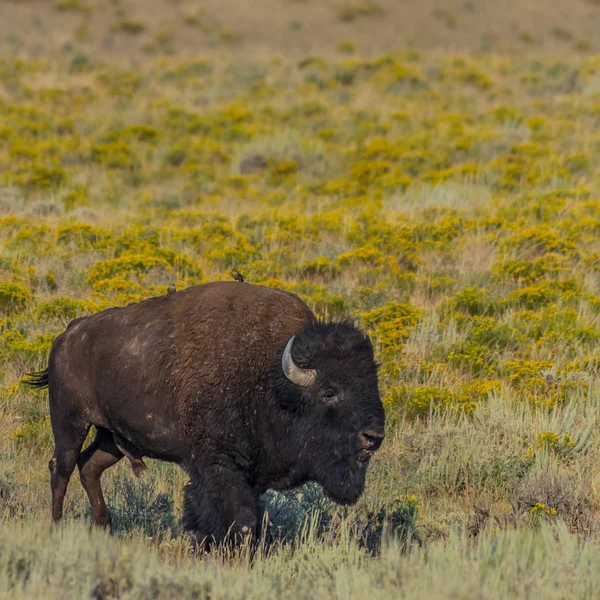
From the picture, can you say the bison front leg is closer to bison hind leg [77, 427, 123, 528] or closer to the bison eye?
the bison eye

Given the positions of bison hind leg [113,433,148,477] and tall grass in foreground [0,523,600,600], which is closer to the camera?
tall grass in foreground [0,523,600,600]

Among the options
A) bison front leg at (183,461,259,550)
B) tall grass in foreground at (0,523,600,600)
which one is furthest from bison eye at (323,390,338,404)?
tall grass in foreground at (0,523,600,600)

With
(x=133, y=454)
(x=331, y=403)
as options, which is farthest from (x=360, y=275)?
(x=331, y=403)

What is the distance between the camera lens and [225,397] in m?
6.09

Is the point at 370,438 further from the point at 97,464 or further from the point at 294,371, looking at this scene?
the point at 97,464

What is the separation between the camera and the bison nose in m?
5.67

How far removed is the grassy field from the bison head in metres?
0.37

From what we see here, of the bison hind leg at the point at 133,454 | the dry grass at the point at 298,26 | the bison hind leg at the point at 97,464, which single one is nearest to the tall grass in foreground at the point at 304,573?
the bison hind leg at the point at 133,454

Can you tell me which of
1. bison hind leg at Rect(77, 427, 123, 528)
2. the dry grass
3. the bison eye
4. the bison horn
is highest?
the dry grass

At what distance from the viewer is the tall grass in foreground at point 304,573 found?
450 cm

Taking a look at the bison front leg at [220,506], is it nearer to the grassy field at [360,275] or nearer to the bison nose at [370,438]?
the grassy field at [360,275]

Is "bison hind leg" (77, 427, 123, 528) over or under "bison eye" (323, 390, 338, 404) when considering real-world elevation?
under

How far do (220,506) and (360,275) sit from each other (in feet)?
22.0

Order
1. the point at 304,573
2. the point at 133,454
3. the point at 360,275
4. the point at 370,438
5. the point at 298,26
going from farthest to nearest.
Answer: the point at 298,26
the point at 360,275
the point at 133,454
the point at 370,438
the point at 304,573
